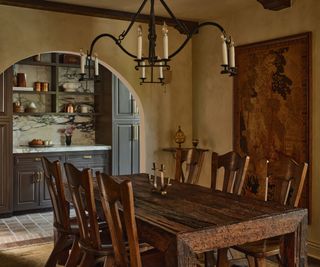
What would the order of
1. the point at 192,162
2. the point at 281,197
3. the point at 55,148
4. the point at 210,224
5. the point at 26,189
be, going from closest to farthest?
the point at 210,224
the point at 281,197
the point at 192,162
the point at 26,189
the point at 55,148

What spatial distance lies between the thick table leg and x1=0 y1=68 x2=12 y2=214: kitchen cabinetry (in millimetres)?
4270

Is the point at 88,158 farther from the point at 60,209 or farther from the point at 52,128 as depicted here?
the point at 60,209

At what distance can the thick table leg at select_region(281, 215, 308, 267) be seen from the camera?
2797 mm

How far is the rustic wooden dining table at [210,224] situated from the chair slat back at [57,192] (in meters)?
0.28

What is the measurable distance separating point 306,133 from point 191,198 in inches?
66.1

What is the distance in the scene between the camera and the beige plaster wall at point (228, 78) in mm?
4227

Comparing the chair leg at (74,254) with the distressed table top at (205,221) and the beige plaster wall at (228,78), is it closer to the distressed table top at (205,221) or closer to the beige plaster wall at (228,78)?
the distressed table top at (205,221)

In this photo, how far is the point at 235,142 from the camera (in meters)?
5.14

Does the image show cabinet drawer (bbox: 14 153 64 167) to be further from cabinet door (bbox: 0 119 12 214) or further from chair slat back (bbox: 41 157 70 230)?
chair slat back (bbox: 41 157 70 230)

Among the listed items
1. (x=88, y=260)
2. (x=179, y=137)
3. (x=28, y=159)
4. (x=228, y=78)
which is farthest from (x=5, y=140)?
(x=88, y=260)

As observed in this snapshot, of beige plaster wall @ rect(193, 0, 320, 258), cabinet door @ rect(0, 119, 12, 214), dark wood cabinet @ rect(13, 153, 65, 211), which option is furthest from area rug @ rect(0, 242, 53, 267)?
beige plaster wall @ rect(193, 0, 320, 258)

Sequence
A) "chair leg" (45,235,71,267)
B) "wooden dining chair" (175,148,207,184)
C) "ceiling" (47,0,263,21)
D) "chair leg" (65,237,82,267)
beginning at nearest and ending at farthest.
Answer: "chair leg" (65,237,82,267)
"chair leg" (45,235,71,267)
"wooden dining chair" (175,148,207,184)
"ceiling" (47,0,263,21)

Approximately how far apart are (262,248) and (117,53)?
3148 mm

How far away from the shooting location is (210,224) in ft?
8.08
